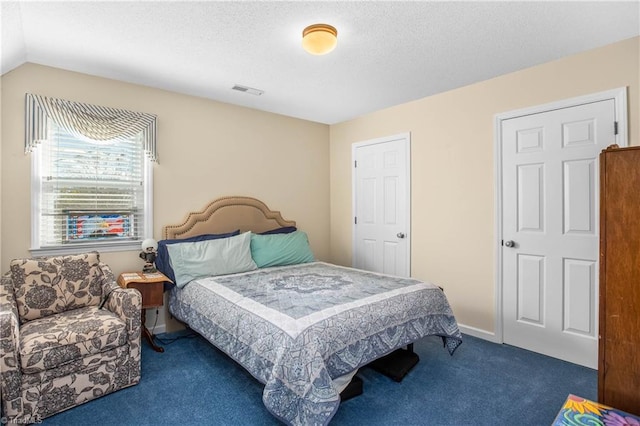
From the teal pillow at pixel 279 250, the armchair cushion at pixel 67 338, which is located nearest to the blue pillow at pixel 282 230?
the teal pillow at pixel 279 250

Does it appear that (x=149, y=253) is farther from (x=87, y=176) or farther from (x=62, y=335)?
(x=62, y=335)

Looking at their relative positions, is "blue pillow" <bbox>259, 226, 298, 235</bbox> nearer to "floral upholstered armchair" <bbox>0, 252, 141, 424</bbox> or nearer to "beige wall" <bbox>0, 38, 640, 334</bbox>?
"beige wall" <bbox>0, 38, 640, 334</bbox>

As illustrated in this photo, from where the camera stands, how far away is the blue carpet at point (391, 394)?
2.00 metres

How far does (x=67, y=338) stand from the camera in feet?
6.71

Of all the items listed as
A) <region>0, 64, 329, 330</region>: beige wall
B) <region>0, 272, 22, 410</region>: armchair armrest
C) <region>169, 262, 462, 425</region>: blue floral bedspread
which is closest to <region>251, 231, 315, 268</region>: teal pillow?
<region>169, 262, 462, 425</region>: blue floral bedspread

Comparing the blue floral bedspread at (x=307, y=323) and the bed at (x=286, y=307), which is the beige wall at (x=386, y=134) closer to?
the bed at (x=286, y=307)

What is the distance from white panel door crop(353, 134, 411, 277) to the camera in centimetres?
393

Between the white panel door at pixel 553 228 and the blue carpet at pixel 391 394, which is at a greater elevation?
the white panel door at pixel 553 228

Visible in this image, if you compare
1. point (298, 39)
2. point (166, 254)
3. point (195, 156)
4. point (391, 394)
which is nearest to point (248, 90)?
point (195, 156)

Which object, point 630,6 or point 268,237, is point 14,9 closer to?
point 268,237

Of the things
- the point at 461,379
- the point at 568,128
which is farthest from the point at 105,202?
the point at 568,128

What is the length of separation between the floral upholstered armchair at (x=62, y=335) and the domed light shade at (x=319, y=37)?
2150 millimetres

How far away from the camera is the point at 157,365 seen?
2664mm

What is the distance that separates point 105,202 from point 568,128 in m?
4.10
